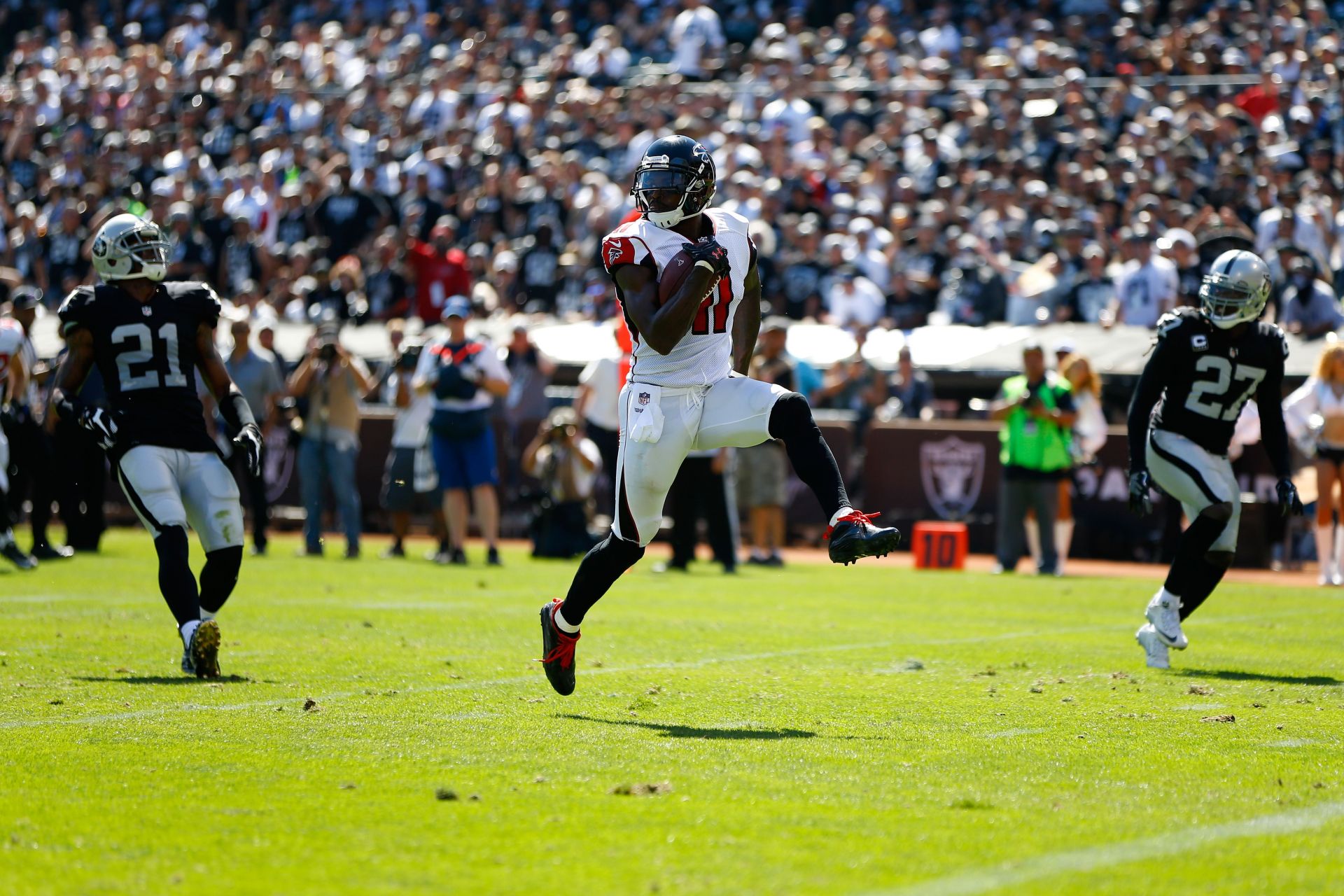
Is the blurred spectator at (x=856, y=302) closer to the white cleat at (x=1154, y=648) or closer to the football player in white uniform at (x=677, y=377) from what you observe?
the white cleat at (x=1154, y=648)

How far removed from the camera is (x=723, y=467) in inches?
528

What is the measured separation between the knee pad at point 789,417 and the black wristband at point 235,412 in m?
2.41

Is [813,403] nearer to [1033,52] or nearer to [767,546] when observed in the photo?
[767,546]

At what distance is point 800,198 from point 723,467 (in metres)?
6.56

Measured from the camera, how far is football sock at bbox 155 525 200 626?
22.7 ft

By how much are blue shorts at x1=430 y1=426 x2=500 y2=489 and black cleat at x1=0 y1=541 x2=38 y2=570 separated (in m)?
3.11

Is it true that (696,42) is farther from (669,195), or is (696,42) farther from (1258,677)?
(669,195)

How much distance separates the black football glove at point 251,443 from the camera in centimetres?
710

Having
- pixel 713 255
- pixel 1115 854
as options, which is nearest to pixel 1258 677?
pixel 713 255

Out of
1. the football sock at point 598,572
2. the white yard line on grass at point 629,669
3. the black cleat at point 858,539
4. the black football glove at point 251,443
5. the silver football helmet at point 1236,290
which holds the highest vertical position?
the silver football helmet at point 1236,290

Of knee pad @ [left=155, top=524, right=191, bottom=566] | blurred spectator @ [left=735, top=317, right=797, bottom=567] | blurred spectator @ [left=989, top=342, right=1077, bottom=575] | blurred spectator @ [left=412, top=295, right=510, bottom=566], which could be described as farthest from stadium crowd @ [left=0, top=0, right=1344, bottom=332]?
knee pad @ [left=155, top=524, right=191, bottom=566]

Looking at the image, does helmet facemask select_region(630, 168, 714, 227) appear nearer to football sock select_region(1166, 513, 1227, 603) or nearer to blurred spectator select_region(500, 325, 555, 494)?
football sock select_region(1166, 513, 1227, 603)

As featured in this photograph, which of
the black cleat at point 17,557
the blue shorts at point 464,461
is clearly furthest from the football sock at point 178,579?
the blue shorts at point 464,461

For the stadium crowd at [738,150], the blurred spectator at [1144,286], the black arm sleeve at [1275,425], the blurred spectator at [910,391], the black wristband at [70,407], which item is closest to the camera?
the black wristband at [70,407]
